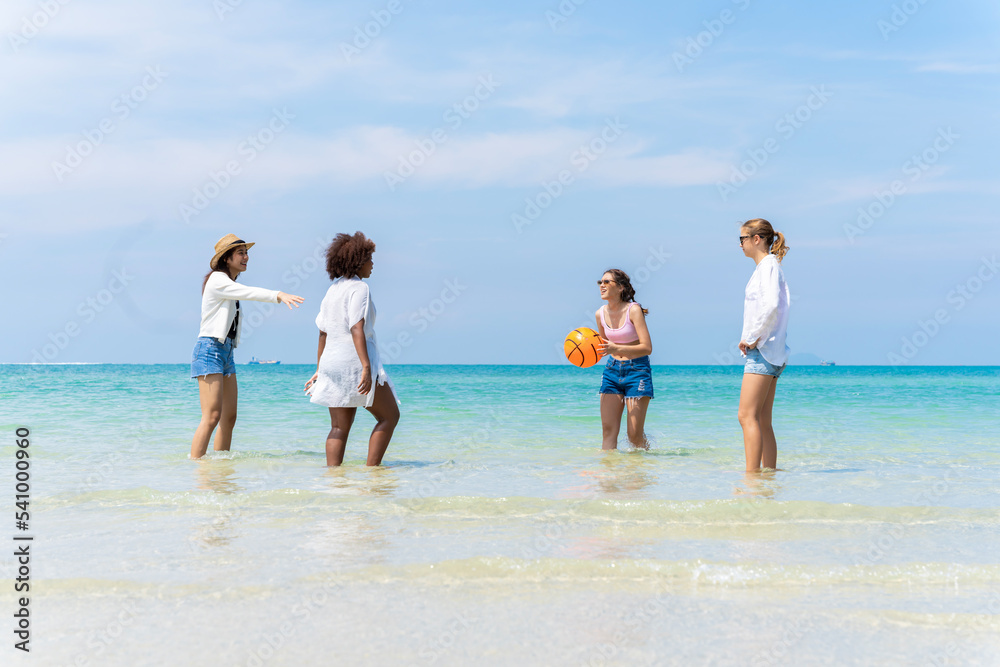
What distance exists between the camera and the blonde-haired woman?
610 centimetres

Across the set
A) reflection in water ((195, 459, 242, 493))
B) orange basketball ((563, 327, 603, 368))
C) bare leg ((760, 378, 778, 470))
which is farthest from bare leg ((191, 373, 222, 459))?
bare leg ((760, 378, 778, 470))

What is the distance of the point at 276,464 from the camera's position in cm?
732

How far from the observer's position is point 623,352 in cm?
748

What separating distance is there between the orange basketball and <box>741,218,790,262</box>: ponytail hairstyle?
201 centimetres

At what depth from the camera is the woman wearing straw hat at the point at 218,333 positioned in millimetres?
7129

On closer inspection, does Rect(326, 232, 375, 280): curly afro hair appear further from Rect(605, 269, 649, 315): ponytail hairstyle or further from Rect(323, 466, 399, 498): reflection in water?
Rect(605, 269, 649, 315): ponytail hairstyle

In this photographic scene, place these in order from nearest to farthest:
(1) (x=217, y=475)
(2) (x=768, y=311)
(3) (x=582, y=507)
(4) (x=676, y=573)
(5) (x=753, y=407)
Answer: (4) (x=676, y=573)
(3) (x=582, y=507)
(2) (x=768, y=311)
(5) (x=753, y=407)
(1) (x=217, y=475)

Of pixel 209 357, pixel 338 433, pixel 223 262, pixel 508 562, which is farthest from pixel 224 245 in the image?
pixel 508 562

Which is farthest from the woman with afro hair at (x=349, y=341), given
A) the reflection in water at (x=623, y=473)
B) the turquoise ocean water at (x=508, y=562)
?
Result: the reflection in water at (x=623, y=473)

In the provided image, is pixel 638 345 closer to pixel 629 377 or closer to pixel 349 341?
pixel 629 377

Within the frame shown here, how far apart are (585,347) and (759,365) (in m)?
1.99

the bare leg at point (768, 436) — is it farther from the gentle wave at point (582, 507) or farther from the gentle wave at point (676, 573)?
the gentle wave at point (676, 573)

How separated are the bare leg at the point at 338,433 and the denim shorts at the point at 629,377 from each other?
259cm

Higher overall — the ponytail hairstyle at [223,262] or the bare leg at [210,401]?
the ponytail hairstyle at [223,262]
